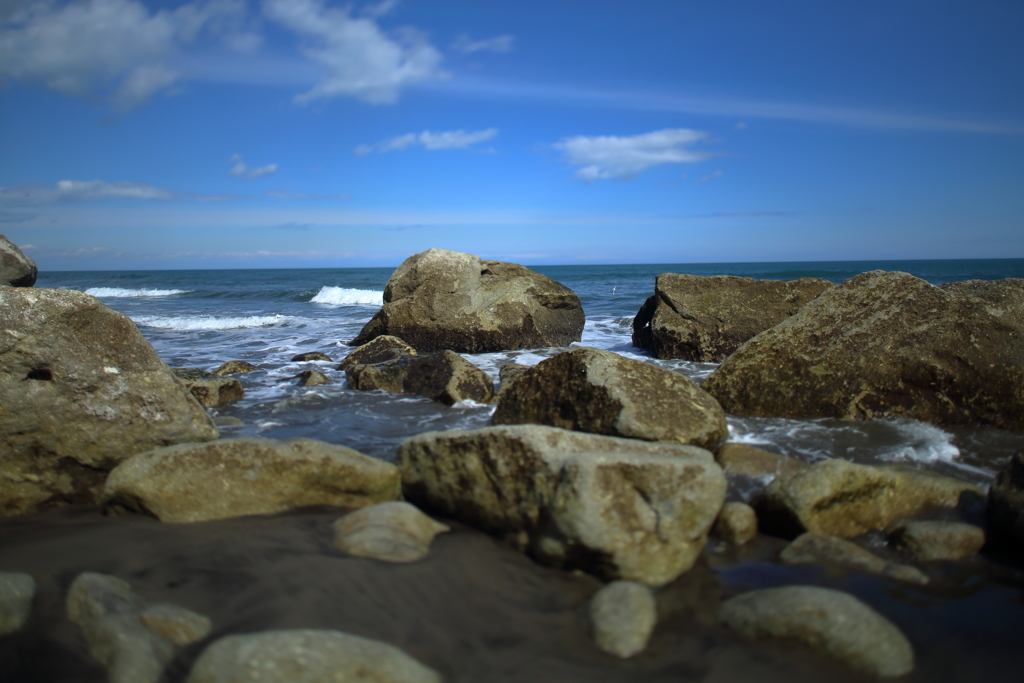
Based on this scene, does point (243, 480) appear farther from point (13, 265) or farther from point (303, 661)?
point (13, 265)

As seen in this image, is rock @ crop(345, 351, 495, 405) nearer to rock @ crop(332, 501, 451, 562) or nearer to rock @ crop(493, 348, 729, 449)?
rock @ crop(493, 348, 729, 449)

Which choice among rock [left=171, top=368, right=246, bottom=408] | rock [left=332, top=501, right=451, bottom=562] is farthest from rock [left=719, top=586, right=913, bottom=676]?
rock [left=171, top=368, right=246, bottom=408]

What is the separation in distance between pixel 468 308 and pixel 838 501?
311 inches

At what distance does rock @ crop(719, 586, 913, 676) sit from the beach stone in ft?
2.70

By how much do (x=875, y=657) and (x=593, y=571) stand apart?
109 centimetres

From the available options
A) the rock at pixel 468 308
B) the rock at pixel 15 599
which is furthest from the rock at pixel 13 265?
the rock at pixel 15 599

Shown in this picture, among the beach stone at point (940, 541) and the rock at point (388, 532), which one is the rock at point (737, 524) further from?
the rock at point (388, 532)

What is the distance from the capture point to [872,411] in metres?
5.43

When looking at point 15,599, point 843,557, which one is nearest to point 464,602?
point 15,599

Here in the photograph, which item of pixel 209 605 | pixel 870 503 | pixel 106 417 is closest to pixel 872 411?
pixel 870 503

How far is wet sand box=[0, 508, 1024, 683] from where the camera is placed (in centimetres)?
219

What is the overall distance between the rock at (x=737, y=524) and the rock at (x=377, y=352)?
233 inches

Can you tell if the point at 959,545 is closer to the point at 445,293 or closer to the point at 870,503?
the point at 870,503

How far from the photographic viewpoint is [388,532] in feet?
9.98
